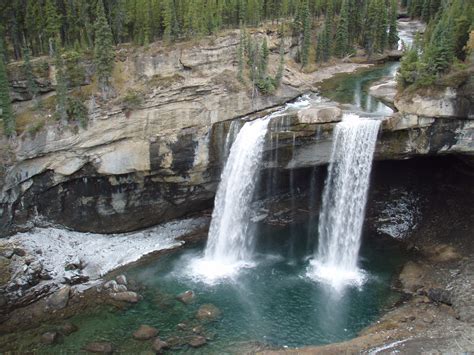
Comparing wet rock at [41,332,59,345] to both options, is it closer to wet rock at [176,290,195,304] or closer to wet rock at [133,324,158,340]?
wet rock at [133,324,158,340]

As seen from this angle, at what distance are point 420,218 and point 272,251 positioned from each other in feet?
43.9

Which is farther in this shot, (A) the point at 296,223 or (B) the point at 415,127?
(A) the point at 296,223

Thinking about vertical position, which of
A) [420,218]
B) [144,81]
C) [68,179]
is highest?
[144,81]

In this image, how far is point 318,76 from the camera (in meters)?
57.1

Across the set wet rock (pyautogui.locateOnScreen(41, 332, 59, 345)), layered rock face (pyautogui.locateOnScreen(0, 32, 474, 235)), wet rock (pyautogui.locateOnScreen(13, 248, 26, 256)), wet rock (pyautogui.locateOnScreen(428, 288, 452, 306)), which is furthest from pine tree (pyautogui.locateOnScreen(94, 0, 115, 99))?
wet rock (pyautogui.locateOnScreen(428, 288, 452, 306))

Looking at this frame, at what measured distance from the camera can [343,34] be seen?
212ft

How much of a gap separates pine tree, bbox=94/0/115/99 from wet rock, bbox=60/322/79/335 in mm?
19672

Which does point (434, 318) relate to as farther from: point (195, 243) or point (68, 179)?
point (68, 179)

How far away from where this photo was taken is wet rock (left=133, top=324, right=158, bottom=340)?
2695cm

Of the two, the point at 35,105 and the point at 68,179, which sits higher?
the point at 35,105

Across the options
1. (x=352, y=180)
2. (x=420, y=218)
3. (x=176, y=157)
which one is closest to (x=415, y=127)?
(x=352, y=180)

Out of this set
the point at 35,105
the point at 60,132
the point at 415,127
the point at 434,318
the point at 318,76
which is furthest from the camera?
the point at 318,76

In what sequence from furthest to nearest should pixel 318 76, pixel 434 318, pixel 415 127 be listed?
pixel 318 76 < pixel 415 127 < pixel 434 318

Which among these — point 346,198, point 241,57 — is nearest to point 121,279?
point 346,198
